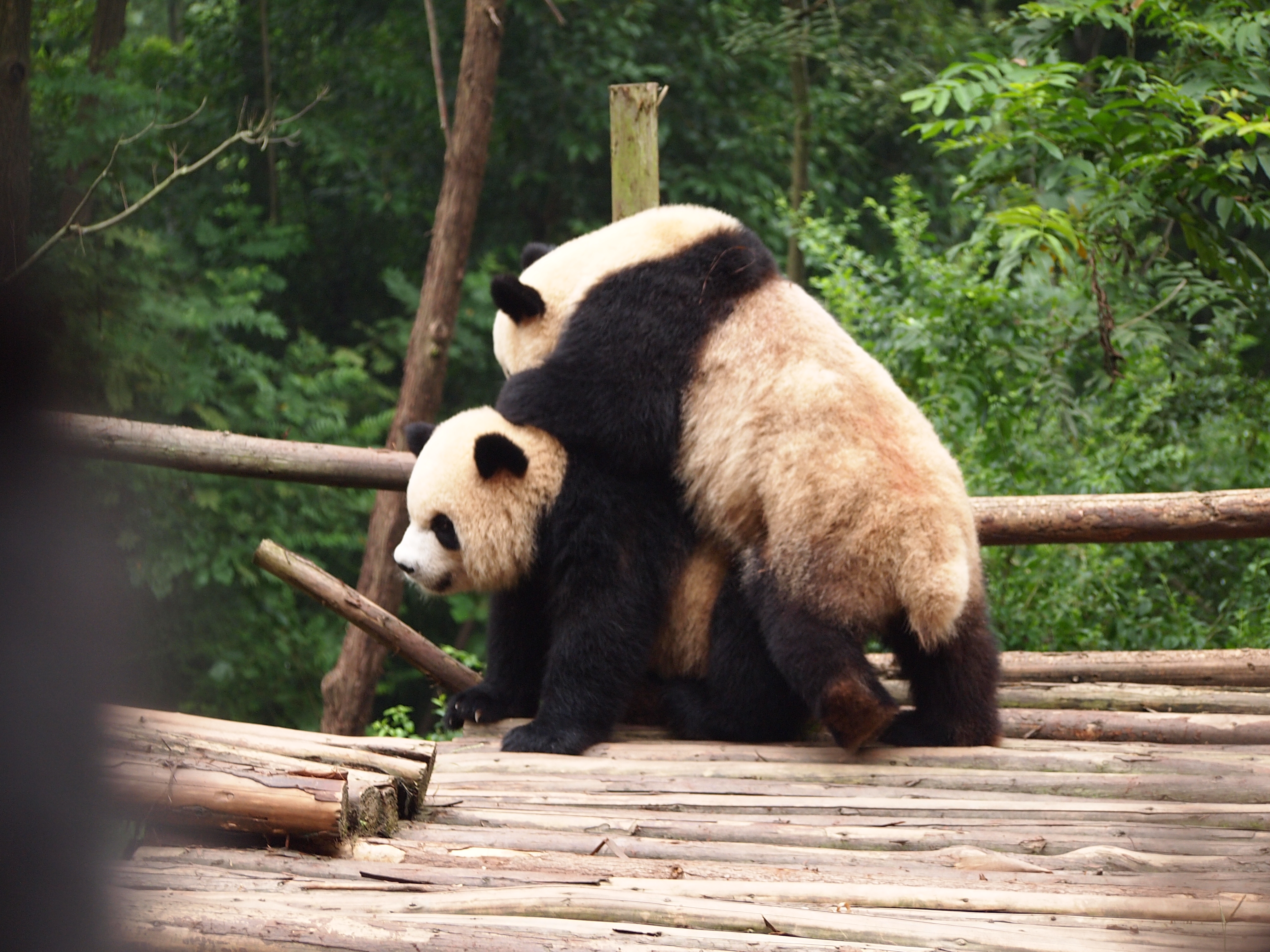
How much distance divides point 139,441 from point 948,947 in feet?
10.4

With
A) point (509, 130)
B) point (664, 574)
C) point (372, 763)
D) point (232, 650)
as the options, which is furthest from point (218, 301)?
point (372, 763)

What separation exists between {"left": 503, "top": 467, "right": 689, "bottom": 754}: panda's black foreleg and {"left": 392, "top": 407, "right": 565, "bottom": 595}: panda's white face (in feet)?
0.21

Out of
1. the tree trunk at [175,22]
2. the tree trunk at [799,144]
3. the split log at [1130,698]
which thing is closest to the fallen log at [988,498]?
the split log at [1130,698]

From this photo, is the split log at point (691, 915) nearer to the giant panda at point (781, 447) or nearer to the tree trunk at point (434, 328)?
the giant panda at point (781, 447)

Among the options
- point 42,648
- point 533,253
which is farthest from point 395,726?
point 42,648

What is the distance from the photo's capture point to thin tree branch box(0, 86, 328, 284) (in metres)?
1.07

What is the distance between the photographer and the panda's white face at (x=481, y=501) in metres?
2.93

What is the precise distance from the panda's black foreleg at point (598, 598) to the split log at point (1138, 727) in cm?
102

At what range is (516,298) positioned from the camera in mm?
3100

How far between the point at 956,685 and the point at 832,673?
0.37 m

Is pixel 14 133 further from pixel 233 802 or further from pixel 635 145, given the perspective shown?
pixel 635 145

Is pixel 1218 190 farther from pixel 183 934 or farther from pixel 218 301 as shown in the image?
pixel 218 301

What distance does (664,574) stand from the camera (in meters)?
2.96

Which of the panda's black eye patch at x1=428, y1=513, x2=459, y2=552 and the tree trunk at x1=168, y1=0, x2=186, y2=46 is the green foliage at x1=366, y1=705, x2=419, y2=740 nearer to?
the panda's black eye patch at x1=428, y1=513, x2=459, y2=552
